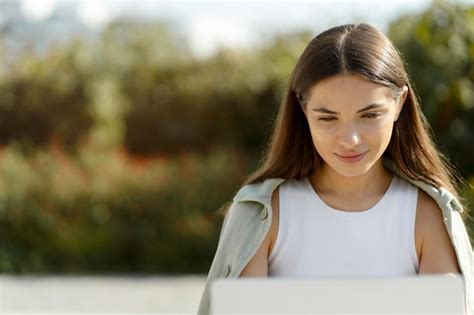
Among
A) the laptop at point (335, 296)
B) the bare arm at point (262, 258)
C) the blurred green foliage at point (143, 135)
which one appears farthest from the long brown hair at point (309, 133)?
the blurred green foliage at point (143, 135)

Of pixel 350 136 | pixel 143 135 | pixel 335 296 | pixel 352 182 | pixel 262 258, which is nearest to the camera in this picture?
pixel 335 296

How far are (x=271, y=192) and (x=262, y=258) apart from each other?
172mm

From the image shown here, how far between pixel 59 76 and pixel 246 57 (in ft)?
7.56

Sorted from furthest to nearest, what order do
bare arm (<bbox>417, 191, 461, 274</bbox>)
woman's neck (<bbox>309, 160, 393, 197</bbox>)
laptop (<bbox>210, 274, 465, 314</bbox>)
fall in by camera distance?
woman's neck (<bbox>309, 160, 393, 197</bbox>) → bare arm (<bbox>417, 191, 461, 274</bbox>) → laptop (<bbox>210, 274, 465, 314</bbox>)

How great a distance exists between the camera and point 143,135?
1128 cm

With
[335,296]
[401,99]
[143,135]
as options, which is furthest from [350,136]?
[143,135]

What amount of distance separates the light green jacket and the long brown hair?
88 millimetres

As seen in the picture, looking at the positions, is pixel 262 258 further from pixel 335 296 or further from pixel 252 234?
pixel 335 296

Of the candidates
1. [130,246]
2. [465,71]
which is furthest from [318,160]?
[130,246]

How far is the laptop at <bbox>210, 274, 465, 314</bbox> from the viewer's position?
1.62 meters

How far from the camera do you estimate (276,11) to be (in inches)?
497

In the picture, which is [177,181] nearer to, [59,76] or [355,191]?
[59,76]

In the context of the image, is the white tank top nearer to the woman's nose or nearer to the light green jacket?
the light green jacket

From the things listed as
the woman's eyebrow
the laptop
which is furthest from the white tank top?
the laptop
